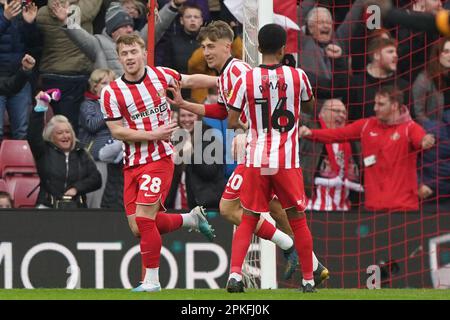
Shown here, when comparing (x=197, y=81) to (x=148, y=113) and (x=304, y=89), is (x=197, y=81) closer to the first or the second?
(x=148, y=113)

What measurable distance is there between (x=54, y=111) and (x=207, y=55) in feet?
12.3

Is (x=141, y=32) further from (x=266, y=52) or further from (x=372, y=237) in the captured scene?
(x=266, y=52)

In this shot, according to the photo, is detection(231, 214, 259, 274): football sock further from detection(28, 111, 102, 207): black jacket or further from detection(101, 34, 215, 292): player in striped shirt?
detection(28, 111, 102, 207): black jacket

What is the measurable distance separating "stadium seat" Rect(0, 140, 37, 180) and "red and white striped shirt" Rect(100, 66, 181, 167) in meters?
3.54

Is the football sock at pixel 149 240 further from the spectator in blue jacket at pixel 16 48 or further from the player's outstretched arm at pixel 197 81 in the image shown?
the spectator in blue jacket at pixel 16 48

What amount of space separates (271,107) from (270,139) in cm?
25

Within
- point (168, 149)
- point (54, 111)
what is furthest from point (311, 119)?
point (168, 149)

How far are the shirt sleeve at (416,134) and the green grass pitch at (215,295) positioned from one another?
2.81 meters

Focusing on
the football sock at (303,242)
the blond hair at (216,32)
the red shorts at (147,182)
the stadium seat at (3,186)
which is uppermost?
the blond hair at (216,32)

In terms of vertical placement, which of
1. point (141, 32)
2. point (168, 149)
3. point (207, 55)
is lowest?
point (168, 149)

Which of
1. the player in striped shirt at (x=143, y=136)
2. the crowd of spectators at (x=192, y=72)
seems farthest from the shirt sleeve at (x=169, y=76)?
the crowd of spectators at (x=192, y=72)

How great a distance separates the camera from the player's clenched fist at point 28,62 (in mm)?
14397

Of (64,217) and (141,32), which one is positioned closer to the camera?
(64,217)

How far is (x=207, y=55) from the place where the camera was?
11242 millimetres
